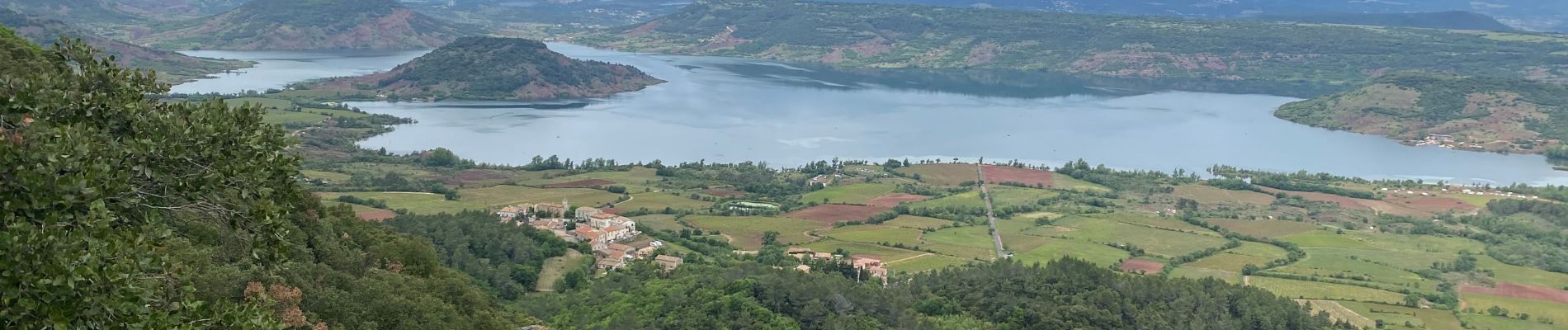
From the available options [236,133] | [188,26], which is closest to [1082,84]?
[188,26]

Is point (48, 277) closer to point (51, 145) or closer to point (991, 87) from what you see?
point (51, 145)

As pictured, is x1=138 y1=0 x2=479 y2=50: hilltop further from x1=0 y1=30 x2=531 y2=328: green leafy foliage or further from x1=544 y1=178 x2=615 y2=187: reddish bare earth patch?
x1=0 y1=30 x2=531 y2=328: green leafy foliage

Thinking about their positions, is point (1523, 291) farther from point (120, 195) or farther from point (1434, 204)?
point (120, 195)

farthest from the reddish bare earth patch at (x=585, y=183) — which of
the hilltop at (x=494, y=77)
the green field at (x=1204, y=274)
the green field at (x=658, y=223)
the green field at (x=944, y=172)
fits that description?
the hilltop at (x=494, y=77)

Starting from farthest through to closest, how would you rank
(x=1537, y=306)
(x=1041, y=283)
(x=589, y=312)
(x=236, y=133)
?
(x=1537, y=306)
(x=1041, y=283)
(x=589, y=312)
(x=236, y=133)

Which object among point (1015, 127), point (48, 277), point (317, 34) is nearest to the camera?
point (48, 277)

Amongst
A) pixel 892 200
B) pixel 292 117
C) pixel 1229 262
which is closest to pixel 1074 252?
pixel 1229 262

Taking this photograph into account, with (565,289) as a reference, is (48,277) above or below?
above
